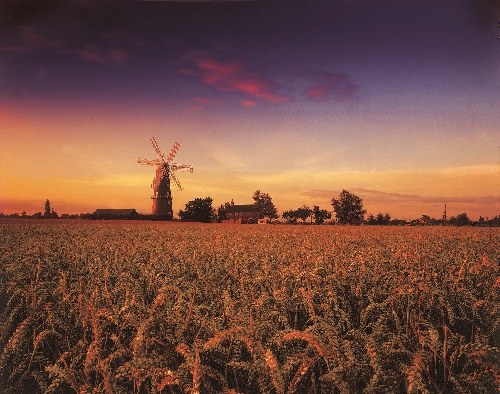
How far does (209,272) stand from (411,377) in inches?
225

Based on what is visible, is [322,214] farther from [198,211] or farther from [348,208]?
[198,211]

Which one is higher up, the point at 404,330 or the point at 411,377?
the point at 411,377

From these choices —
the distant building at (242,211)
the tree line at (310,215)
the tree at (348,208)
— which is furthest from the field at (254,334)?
the distant building at (242,211)

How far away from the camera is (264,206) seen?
13312cm

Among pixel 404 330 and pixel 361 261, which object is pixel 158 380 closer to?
pixel 404 330

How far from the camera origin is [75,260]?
9.96 meters

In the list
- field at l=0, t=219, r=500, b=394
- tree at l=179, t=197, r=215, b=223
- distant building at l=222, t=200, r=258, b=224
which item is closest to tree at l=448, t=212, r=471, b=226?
tree at l=179, t=197, r=215, b=223

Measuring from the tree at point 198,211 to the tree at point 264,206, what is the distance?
49633 millimetres

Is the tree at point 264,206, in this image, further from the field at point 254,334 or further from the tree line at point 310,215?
the field at point 254,334

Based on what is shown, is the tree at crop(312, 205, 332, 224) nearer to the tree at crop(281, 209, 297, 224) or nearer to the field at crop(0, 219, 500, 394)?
the tree at crop(281, 209, 297, 224)

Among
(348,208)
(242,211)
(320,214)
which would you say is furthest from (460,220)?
(242,211)

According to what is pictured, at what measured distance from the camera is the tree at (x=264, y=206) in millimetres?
132750

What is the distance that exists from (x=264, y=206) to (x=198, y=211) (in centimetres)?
5226

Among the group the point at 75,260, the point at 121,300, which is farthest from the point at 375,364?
the point at 75,260
